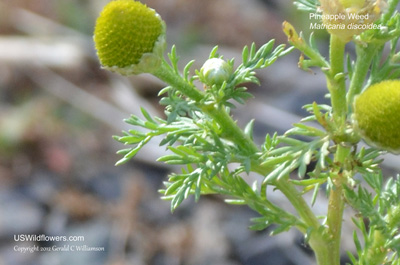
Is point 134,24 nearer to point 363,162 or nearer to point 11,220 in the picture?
point 363,162

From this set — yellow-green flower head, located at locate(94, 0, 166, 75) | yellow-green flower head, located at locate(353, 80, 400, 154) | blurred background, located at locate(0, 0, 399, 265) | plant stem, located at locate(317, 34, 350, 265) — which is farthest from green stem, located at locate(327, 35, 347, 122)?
blurred background, located at locate(0, 0, 399, 265)

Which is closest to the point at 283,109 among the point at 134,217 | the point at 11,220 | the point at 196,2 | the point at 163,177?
the point at 163,177

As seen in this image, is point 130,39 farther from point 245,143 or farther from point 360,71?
point 360,71

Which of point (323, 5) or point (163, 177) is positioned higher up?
point (323, 5)

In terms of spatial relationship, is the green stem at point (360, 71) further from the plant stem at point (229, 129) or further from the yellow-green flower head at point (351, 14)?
the plant stem at point (229, 129)

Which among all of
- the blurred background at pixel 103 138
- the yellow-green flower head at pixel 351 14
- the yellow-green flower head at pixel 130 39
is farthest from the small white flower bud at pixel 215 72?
the blurred background at pixel 103 138

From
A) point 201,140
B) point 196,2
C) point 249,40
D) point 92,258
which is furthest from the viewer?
point 196,2

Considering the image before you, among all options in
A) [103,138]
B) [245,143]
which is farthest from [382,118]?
[103,138]
